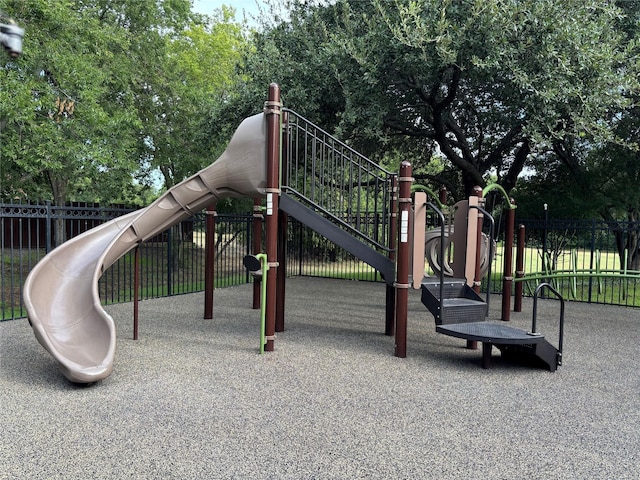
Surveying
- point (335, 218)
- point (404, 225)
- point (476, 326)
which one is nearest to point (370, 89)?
point (335, 218)

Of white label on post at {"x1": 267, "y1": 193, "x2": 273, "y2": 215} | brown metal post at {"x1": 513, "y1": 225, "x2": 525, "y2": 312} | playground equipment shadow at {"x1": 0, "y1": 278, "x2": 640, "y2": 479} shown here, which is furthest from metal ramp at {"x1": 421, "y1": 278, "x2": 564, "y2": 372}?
brown metal post at {"x1": 513, "y1": 225, "x2": 525, "y2": 312}

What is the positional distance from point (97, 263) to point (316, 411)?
10.1ft

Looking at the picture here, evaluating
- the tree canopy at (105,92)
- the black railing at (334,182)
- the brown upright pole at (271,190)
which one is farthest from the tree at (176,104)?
the brown upright pole at (271,190)

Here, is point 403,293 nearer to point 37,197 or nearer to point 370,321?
point 370,321

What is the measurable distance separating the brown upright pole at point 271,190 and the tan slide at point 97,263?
18 cm

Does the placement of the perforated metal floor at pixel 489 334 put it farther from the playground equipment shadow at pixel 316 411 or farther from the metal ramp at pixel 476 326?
the playground equipment shadow at pixel 316 411

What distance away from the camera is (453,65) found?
9.71 metres

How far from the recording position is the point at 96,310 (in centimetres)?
530

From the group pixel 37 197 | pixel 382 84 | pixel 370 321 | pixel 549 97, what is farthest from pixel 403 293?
pixel 37 197

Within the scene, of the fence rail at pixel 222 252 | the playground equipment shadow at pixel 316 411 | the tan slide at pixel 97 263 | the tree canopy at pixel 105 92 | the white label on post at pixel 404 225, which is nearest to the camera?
the playground equipment shadow at pixel 316 411

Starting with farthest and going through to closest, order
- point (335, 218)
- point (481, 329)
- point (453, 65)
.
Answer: point (453, 65) → point (335, 218) → point (481, 329)

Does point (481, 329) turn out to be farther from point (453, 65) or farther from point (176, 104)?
point (176, 104)

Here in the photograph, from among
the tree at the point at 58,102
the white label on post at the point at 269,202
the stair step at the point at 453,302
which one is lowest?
the stair step at the point at 453,302

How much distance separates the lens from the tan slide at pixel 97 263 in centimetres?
480
